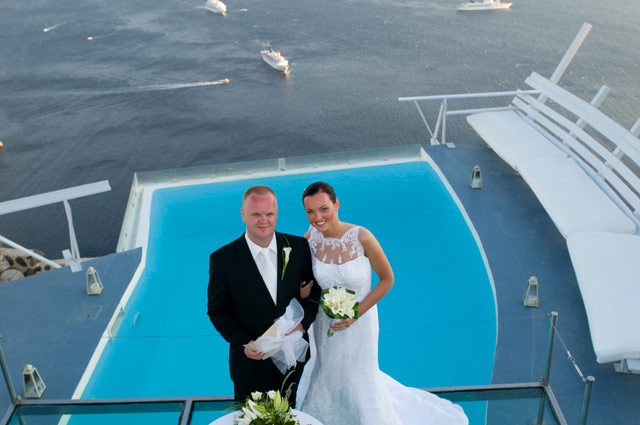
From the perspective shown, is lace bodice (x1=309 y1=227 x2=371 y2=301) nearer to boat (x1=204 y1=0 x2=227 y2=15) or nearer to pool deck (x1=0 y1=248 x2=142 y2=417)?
pool deck (x1=0 y1=248 x2=142 y2=417)

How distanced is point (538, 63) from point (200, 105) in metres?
16.0

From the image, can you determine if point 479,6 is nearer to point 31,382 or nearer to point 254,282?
point 31,382

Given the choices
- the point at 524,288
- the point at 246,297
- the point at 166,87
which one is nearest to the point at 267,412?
the point at 246,297

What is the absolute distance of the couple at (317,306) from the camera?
2939mm

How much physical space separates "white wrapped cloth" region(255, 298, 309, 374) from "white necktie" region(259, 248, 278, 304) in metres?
0.12

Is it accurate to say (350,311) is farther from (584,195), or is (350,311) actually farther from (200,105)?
(200,105)

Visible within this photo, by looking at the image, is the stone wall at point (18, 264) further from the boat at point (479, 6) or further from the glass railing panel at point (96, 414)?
the boat at point (479, 6)

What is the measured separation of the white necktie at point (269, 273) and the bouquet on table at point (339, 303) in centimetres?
29

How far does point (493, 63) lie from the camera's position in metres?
28.5

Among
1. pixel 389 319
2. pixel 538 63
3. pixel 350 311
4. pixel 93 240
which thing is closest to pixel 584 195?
A: pixel 389 319

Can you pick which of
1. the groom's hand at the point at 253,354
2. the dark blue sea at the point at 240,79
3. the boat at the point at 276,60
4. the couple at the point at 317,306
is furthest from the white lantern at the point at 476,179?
the boat at the point at 276,60

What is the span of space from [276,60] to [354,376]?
26.7 m

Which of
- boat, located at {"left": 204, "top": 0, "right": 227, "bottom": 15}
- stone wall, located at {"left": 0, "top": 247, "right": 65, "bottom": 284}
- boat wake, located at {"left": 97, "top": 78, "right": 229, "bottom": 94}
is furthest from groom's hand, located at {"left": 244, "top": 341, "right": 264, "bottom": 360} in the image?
boat, located at {"left": 204, "top": 0, "right": 227, "bottom": 15}

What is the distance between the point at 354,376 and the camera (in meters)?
3.50
